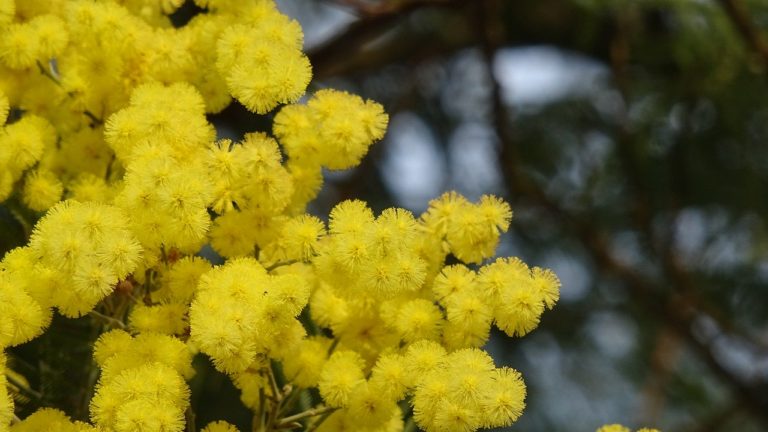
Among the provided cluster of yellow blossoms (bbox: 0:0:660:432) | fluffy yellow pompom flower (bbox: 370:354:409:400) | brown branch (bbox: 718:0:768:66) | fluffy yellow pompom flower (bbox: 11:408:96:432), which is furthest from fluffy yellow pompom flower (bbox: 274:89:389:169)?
brown branch (bbox: 718:0:768:66)

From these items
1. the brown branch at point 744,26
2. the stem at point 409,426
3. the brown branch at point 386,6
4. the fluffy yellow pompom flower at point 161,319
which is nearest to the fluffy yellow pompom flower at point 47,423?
the fluffy yellow pompom flower at point 161,319

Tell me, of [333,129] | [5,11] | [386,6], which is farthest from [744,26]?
[5,11]

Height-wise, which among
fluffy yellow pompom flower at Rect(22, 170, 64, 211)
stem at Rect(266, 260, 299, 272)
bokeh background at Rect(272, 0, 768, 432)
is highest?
fluffy yellow pompom flower at Rect(22, 170, 64, 211)

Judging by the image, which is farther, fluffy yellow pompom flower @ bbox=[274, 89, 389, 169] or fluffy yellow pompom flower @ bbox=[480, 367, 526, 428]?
fluffy yellow pompom flower @ bbox=[274, 89, 389, 169]

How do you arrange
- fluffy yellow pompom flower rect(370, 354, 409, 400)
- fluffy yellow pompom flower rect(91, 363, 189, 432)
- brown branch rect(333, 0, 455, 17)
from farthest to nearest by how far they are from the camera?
brown branch rect(333, 0, 455, 17) < fluffy yellow pompom flower rect(370, 354, 409, 400) < fluffy yellow pompom flower rect(91, 363, 189, 432)

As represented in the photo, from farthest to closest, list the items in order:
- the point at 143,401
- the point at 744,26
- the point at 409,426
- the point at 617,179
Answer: the point at 617,179
the point at 744,26
the point at 409,426
the point at 143,401

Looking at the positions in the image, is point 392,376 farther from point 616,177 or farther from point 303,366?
point 616,177

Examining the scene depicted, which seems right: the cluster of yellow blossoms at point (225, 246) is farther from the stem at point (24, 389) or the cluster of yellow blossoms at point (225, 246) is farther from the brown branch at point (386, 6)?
the brown branch at point (386, 6)

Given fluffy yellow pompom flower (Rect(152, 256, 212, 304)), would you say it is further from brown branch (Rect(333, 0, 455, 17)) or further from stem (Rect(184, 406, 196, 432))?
brown branch (Rect(333, 0, 455, 17))
